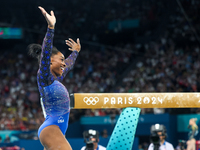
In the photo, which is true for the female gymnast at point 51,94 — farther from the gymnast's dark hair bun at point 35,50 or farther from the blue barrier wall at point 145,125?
the blue barrier wall at point 145,125

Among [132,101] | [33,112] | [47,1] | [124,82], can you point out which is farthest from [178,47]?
[132,101]

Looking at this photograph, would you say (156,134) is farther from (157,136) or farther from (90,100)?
(90,100)

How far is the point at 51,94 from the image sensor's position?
8.47ft

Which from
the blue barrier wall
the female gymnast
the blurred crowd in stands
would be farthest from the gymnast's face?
the blurred crowd in stands

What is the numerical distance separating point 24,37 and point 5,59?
1570mm

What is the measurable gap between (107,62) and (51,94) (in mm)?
10030

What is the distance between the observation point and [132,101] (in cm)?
298

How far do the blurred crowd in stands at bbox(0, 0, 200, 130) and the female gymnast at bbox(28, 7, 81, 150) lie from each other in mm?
7115

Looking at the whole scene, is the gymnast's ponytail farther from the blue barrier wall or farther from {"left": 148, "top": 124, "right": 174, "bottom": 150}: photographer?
the blue barrier wall

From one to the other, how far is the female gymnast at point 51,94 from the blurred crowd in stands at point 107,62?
23.3 feet

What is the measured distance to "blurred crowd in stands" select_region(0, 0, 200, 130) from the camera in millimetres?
10258

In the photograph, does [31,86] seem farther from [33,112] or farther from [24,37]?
[24,37]

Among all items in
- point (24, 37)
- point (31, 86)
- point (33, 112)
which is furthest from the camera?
point (24, 37)

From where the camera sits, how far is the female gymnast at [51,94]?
2.43m
